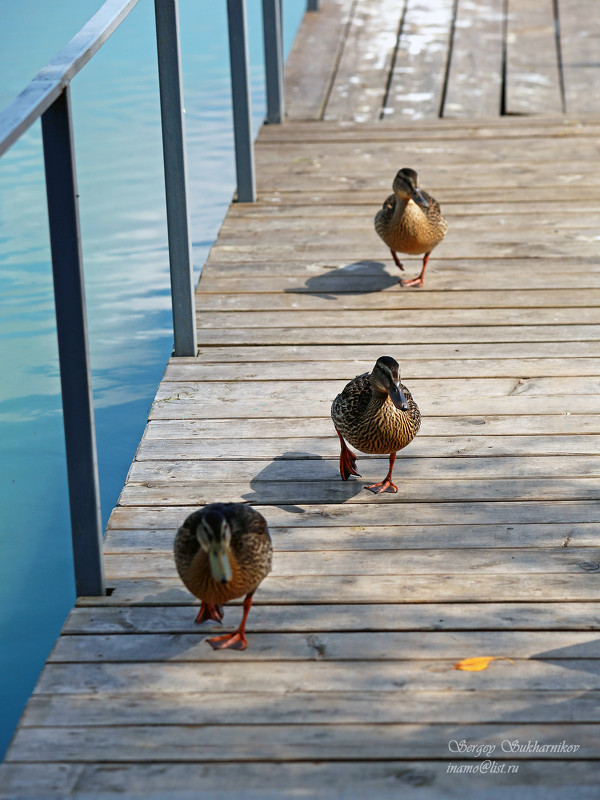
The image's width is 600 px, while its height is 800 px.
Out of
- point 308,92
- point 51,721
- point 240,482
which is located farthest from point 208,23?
point 51,721

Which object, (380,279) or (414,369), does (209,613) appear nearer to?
(414,369)

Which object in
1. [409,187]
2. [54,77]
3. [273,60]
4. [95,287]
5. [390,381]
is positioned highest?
[54,77]

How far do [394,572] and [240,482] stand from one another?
0.71 meters

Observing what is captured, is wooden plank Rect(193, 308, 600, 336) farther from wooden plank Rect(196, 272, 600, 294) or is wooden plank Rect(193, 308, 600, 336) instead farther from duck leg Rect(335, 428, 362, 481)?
duck leg Rect(335, 428, 362, 481)

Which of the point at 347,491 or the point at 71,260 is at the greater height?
the point at 71,260

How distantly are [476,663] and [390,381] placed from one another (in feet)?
3.30

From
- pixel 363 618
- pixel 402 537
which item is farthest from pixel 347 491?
pixel 363 618

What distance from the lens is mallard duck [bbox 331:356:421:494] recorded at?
10.5 feet

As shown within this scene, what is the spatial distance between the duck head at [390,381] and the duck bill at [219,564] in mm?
941

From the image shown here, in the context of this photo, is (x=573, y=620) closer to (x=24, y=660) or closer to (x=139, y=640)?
(x=139, y=640)

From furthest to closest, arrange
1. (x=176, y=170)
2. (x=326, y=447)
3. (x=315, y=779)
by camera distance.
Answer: (x=176, y=170) < (x=326, y=447) < (x=315, y=779)

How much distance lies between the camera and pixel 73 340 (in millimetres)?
2570

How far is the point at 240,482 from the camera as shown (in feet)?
11.0

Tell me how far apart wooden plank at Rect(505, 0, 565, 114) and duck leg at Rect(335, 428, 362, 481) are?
466 centimetres
